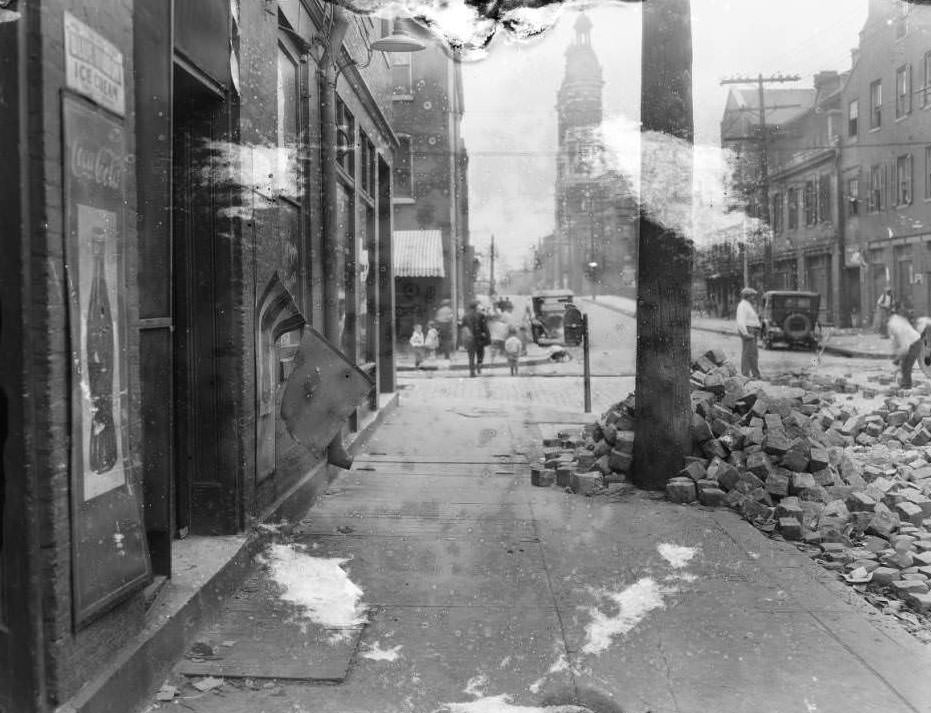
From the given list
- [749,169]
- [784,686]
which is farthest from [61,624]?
[749,169]

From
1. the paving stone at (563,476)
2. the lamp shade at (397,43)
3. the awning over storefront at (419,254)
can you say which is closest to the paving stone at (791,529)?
the paving stone at (563,476)

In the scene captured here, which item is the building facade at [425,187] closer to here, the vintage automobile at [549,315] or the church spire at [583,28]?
the vintage automobile at [549,315]

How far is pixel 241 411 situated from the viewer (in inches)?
201

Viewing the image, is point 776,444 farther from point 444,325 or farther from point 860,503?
point 444,325

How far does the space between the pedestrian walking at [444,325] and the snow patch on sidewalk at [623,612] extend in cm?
2241

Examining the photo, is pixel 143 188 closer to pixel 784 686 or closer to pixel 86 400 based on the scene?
pixel 86 400

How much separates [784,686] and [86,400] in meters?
2.94

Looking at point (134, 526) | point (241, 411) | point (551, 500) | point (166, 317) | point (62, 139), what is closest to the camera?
point (62, 139)

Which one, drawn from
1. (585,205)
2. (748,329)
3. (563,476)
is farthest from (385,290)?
(585,205)

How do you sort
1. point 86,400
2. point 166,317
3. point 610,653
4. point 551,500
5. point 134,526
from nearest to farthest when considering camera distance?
point 86,400 → point 134,526 → point 610,653 → point 166,317 → point 551,500

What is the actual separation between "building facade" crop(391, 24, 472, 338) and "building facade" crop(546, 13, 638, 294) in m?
4.15

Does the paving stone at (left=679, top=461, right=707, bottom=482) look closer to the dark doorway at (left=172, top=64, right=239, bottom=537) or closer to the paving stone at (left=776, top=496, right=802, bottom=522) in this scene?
the paving stone at (left=776, top=496, right=802, bottom=522)

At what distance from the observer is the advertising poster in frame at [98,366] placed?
9.32 feet

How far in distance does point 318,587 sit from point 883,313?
29010 millimetres
